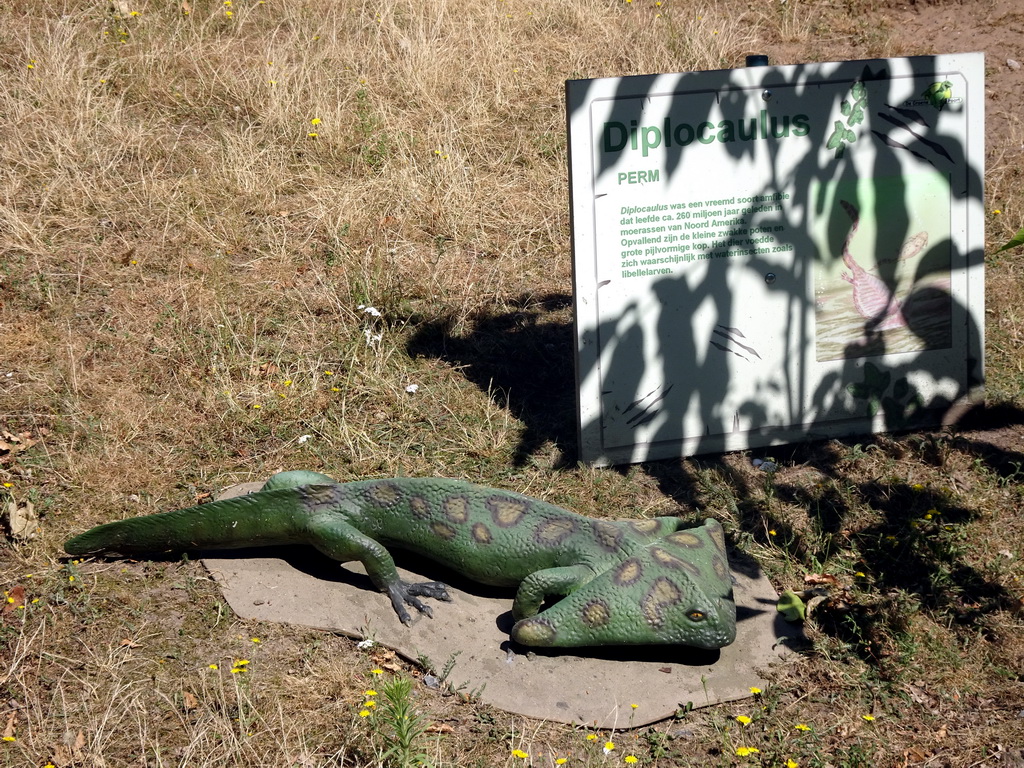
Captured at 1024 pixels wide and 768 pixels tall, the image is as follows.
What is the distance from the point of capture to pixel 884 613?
4410 millimetres

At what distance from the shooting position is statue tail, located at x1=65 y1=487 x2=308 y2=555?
14.9 feet

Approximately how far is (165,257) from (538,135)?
11.0 feet

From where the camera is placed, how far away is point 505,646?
4277mm

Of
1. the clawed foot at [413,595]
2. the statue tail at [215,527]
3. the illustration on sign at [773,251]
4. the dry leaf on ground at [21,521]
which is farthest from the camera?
the illustration on sign at [773,251]

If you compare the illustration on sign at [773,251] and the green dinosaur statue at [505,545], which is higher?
the illustration on sign at [773,251]

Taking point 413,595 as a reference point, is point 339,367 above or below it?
above

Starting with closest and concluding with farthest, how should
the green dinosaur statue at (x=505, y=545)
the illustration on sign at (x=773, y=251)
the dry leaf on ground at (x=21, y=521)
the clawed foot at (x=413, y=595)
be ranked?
the green dinosaur statue at (x=505, y=545)
the clawed foot at (x=413, y=595)
the dry leaf on ground at (x=21, y=521)
the illustration on sign at (x=773, y=251)

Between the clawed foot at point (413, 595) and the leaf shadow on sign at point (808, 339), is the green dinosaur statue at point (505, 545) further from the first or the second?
the leaf shadow on sign at point (808, 339)

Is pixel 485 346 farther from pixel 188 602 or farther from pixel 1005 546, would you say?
pixel 1005 546

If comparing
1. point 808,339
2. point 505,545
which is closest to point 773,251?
point 808,339

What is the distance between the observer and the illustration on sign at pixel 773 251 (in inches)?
211

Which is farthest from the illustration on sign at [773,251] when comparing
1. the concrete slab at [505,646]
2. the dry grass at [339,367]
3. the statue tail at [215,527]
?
the statue tail at [215,527]

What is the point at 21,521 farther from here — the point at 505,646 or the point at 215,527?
the point at 505,646

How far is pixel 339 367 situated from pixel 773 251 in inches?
111
